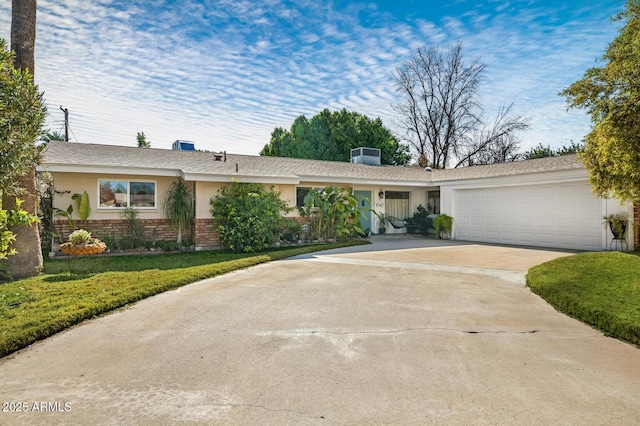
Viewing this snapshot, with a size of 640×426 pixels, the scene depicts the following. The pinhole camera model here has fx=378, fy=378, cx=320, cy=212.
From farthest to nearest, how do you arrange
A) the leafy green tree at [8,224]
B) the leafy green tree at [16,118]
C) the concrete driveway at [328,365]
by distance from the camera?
the leafy green tree at [8,224]
the leafy green tree at [16,118]
the concrete driveway at [328,365]

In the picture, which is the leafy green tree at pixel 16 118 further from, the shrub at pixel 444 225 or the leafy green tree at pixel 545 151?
the leafy green tree at pixel 545 151

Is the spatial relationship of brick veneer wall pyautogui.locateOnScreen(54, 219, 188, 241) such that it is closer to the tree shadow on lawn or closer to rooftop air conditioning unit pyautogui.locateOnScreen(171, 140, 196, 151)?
the tree shadow on lawn

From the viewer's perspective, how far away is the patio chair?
64.3 feet

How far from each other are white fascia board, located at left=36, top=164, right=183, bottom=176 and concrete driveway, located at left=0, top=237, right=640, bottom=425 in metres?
7.29

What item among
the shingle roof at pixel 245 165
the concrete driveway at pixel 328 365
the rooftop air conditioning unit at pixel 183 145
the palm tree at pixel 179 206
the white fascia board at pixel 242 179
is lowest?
the concrete driveway at pixel 328 365

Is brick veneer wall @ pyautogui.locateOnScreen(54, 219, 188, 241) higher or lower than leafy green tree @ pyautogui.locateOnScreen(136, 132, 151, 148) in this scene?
lower

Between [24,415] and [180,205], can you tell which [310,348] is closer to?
[24,415]

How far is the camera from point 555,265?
858cm

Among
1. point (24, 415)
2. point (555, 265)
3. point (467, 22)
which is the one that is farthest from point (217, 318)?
point (467, 22)

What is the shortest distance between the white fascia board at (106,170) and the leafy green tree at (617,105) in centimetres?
1191

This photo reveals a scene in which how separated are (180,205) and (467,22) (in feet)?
43.0

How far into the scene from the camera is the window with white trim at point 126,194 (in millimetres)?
12922

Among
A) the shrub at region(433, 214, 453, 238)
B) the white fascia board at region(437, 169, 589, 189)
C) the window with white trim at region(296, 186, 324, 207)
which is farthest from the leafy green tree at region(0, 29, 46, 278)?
the white fascia board at region(437, 169, 589, 189)

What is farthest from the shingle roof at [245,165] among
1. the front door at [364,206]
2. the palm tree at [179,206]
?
the front door at [364,206]
